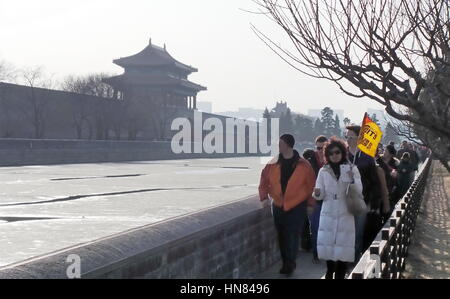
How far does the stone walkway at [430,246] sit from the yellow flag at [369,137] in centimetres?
250

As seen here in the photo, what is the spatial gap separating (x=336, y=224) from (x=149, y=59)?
57897 mm

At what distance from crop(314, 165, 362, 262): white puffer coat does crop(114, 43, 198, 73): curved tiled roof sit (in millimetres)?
56574

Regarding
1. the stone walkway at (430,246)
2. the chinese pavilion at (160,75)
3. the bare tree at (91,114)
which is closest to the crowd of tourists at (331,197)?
the stone walkway at (430,246)

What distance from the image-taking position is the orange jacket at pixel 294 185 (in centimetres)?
588

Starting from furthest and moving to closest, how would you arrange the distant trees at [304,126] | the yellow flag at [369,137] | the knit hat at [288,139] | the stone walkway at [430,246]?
the distant trees at [304,126] → the stone walkway at [430,246] → the knit hat at [288,139] → the yellow flag at [369,137]

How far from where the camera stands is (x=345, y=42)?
5480mm

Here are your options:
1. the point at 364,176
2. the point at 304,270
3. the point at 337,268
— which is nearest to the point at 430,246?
the point at 304,270

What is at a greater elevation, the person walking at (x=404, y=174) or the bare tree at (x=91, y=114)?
the bare tree at (x=91, y=114)

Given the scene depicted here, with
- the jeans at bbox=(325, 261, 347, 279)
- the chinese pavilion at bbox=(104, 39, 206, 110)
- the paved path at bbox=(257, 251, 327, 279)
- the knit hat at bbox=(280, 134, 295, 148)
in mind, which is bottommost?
the paved path at bbox=(257, 251, 327, 279)

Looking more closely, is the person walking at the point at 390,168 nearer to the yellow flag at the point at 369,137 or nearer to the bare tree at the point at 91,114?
the yellow flag at the point at 369,137

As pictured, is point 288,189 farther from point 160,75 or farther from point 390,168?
point 160,75

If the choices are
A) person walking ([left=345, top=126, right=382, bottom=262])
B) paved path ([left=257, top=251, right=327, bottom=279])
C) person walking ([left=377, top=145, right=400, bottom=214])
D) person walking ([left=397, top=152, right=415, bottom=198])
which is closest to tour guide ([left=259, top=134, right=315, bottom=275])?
paved path ([left=257, top=251, right=327, bottom=279])

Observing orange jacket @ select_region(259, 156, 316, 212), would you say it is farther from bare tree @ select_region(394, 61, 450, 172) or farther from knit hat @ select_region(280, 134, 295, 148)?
bare tree @ select_region(394, 61, 450, 172)

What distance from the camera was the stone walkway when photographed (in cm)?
736
